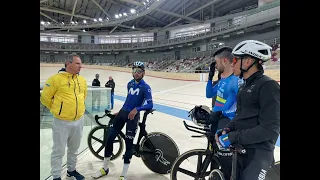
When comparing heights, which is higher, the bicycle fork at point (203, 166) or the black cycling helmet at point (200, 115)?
the black cycling helmet at point (200, 115)

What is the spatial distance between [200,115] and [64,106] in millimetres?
1364

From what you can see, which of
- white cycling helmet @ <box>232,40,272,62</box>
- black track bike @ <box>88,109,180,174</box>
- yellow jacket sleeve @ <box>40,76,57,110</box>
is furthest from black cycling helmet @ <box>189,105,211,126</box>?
yellow jacket sleeve @ <box>40,76,57,110</box>

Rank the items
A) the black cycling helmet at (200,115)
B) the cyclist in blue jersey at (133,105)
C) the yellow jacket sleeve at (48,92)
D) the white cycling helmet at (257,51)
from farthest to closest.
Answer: the cyclist in blue jersey at (133,105) → the yellow jacket sleeve at (48,92) → the black cycling helmet at (200,115) → the white cycling helmet at (257,51)

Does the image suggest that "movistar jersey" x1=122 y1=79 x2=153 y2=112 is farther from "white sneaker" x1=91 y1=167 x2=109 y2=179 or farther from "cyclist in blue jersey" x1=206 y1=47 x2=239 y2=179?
"cyclist in blue jersey" x1=206 y1=47 x2=239 y2=179

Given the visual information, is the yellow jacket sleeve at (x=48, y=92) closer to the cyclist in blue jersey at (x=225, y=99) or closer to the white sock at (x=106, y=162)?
the white sock at (x=106, y=162)

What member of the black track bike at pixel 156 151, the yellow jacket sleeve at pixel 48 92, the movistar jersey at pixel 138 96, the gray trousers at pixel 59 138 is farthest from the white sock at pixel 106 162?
the yellow jacket sleeve at pixel 48 92

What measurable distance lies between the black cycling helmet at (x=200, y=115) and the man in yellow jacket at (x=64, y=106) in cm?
125

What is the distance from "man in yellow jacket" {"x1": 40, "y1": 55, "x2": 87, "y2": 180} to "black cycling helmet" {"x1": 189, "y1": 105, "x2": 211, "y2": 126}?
1.25m

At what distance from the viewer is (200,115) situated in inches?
73.2

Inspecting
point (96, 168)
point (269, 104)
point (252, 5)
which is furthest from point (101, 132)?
point (252, 5)

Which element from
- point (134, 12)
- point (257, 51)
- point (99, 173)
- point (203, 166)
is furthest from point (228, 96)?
point (134, 12)

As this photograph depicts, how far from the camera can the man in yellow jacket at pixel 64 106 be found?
7.15 feet
